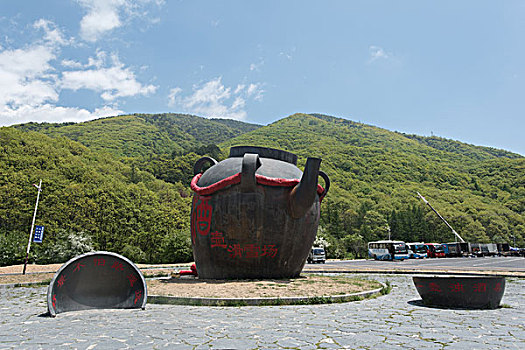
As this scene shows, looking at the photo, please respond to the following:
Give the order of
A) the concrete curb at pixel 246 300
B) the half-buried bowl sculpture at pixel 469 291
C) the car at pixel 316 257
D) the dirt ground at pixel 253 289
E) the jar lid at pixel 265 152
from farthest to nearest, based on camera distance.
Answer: the car at pixel 316 257 → the jar lid at pixel 265 152 → the dirt ground at pixel 253 289 → the concrete curb at pixel 246 300 → the half-buried bowl sculpture at pixel 469 291

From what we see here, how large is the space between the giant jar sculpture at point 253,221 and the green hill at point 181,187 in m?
22.3

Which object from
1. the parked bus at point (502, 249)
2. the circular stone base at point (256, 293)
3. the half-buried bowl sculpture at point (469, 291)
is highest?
the parked bus at point (502, 249)

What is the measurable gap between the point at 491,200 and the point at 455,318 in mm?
87239

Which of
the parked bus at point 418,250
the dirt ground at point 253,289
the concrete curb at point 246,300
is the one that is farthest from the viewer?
the parked bus at point 418,250

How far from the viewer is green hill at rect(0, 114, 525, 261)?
4066cm

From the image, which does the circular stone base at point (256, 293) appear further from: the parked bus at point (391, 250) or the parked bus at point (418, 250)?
the parked bus at point (418, 250)

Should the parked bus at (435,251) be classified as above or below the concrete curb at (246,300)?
above

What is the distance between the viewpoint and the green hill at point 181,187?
1601 inches

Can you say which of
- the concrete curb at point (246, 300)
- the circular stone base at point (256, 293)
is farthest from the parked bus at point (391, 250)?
the concrete curb at point (246, 300)

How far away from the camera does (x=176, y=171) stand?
6862 cm

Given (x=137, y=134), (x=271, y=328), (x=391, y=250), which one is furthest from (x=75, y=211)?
(x=137, y=134)

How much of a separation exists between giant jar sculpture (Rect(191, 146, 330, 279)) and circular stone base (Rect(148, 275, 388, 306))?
59cm

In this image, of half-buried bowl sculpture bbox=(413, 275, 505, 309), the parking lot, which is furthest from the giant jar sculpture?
the parking lot

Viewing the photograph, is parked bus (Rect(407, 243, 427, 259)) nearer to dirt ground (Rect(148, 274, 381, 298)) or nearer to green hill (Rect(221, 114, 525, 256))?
green hill (Rect(221, 114, 525, 256))
